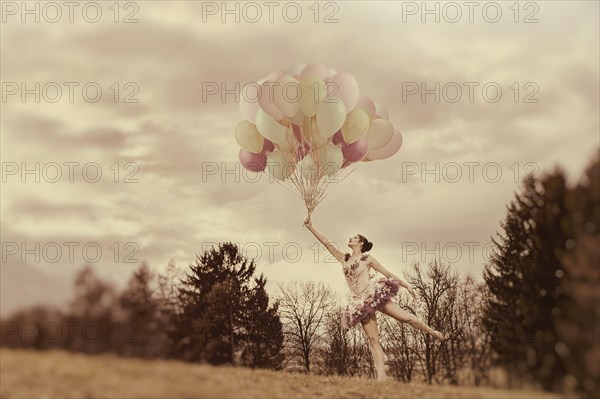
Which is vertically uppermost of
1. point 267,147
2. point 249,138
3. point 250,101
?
point 250,101

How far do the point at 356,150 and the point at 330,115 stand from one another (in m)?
2.05

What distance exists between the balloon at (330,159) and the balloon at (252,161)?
207cm

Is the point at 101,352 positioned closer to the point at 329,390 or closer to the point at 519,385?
the point at 329,390

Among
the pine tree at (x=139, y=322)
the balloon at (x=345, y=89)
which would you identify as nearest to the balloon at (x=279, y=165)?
the balloon at (x=345, y=89)

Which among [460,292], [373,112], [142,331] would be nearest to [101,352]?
[142,331]

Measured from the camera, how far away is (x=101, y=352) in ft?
34.9

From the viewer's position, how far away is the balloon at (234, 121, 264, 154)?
58.9 ft

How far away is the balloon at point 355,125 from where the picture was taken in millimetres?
17125

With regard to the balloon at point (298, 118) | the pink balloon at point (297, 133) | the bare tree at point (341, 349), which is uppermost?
the balloon at point (298, 118)

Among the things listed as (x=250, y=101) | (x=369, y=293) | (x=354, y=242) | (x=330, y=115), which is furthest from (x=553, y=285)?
(x=250, y=101)

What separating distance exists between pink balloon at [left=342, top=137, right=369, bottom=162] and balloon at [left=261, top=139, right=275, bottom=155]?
2081 millimetres

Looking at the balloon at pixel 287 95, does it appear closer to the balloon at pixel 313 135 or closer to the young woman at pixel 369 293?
the balloon at pixel 313 135

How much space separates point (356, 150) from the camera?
709 inches

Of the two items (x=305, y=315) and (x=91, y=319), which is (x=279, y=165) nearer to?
(x=91, y=319)
